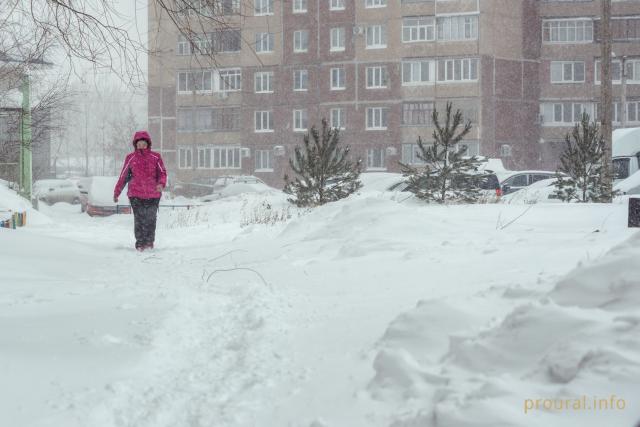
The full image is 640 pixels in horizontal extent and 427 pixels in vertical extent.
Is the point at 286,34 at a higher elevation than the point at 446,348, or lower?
higher

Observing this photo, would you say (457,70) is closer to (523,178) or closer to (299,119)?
(299,119)

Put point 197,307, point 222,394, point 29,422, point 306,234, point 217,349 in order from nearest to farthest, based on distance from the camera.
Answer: point 29,422 → point 222,394 → point 217,349 → point 197,307 → point 306,234

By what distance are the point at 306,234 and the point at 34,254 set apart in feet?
12.8

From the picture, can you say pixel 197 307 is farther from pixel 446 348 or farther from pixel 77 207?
pixel 77 207

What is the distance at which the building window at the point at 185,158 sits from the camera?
58531 millimetres

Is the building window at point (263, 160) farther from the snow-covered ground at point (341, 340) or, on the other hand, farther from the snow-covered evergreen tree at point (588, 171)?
the snow-covered ground at point (341, 340)

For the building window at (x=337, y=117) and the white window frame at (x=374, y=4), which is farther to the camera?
the building window at (x=337, y=117)

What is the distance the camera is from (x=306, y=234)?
36.3 feet

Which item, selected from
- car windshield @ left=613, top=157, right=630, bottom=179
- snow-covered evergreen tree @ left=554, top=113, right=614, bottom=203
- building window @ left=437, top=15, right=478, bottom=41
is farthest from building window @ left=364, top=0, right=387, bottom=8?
snow-covered evergreen tree @ left=554, top=113, right=614, bottom=203

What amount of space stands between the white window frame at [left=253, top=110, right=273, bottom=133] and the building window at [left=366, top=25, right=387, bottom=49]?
30.2ft

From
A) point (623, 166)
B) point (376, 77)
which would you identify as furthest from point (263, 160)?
point (623, 166)

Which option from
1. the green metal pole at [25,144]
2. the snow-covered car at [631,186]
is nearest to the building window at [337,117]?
the snow-covered car at [631,186]

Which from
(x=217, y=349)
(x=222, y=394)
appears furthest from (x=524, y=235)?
(x=222, y=394)

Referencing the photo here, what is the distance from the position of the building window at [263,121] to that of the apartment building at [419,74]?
77mm
